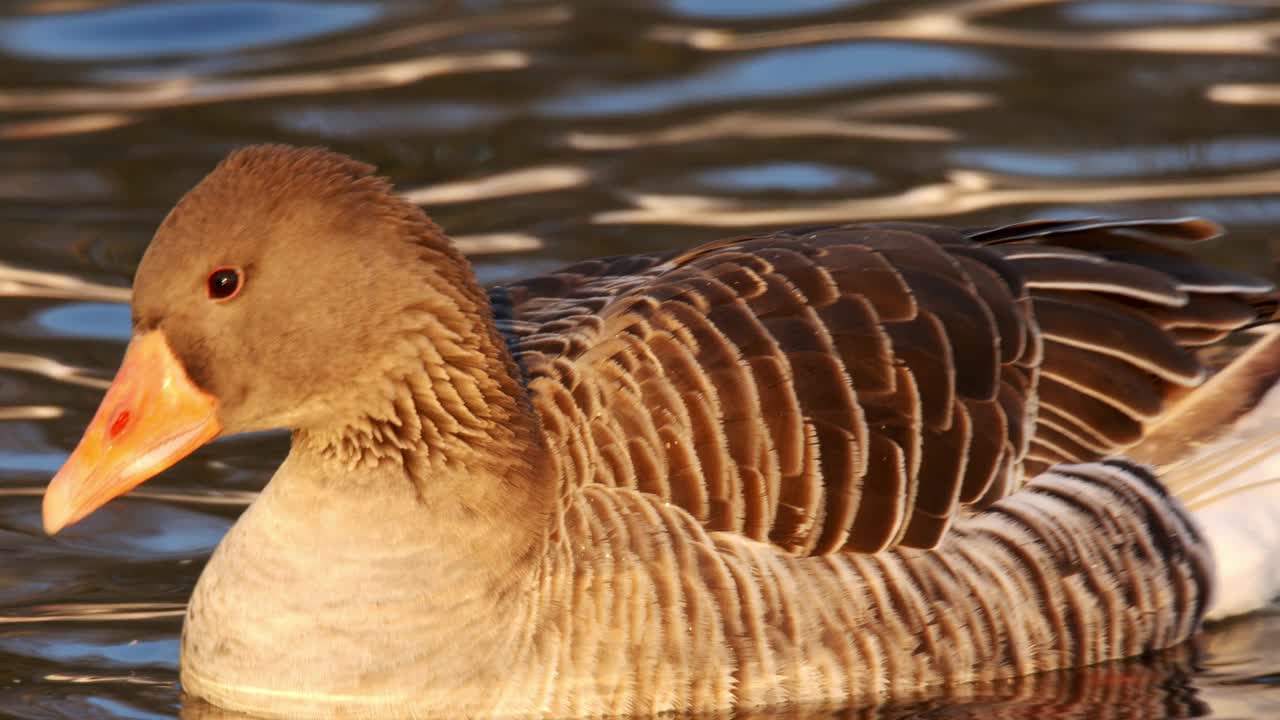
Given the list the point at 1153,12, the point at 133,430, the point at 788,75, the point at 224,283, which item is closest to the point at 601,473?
the point at 224,283

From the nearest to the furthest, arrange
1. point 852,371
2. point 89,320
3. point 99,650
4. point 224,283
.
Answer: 1. point 224,283
2. point 852,371
3. point 99,650
4. point 89,320

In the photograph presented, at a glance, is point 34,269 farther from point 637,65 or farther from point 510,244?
point 637,65

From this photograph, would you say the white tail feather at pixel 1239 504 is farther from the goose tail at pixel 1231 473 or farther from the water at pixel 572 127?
the water at pixel 572 127

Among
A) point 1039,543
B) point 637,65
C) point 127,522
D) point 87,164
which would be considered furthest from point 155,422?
point 637,65

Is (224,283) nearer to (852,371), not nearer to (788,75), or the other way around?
(852,371)

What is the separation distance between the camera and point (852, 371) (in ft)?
27.8

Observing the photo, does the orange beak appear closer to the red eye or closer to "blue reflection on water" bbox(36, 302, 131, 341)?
the red eye

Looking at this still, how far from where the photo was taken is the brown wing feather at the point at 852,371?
27.2ft

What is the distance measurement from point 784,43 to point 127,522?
288 inches

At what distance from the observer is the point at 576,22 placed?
16750 millimetres

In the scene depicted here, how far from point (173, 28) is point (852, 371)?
965 cm

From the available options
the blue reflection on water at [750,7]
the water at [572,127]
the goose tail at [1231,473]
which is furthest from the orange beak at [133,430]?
the blue reflection on water at [750,7]

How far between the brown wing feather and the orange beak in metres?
1.30

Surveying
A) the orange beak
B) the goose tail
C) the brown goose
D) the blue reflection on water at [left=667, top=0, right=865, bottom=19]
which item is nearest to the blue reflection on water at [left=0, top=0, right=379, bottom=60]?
the blue reflection on water at [left=667, top=0, right=865, bottom=19]
